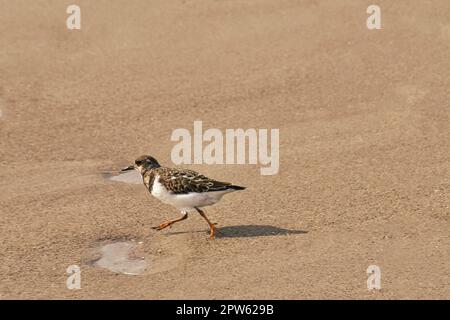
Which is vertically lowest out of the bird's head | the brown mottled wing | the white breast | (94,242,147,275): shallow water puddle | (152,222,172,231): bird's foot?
(94,242,147,275): shallow water puddle

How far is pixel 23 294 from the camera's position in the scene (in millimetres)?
9883

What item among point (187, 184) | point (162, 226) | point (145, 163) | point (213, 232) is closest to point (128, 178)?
point (145, 163)

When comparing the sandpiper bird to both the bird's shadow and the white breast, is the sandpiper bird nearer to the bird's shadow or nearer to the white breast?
the white breast

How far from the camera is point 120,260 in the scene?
1072 cm

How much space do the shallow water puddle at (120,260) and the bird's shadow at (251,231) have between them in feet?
2.93

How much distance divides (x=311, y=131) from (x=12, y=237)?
5486 millimetres

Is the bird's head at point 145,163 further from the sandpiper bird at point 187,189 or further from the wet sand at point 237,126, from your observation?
the wet sand at point 237,126

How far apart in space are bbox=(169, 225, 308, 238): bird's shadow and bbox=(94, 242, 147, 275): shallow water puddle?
0.89 m

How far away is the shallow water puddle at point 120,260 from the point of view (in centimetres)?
1050

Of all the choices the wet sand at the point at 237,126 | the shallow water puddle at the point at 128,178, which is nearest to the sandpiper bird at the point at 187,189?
the wet sand at the point at 237,126

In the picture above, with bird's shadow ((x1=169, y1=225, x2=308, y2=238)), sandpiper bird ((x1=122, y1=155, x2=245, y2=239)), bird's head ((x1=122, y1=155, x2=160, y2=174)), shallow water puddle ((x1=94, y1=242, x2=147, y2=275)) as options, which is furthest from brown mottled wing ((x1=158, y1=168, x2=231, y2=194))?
shallow water puddle ((x1=94, y1=242, x2=147, y2=275))

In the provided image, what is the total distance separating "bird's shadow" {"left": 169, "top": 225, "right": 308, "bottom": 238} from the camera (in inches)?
447

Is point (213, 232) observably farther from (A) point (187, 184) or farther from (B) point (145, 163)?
(B) point (145, 163)

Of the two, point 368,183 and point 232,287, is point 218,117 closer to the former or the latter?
point 368,183
